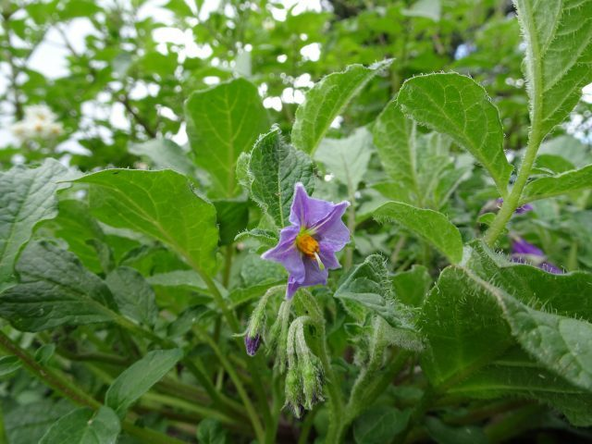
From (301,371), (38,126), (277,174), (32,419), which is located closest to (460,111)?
(277,174)

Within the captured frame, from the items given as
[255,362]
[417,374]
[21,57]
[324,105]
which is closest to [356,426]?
[255,362]

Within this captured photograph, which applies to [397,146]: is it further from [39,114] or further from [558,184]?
[39,114]

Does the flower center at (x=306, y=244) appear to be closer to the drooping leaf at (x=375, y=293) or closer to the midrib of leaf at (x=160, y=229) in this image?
the drooping leaf at (x=375, y=293)

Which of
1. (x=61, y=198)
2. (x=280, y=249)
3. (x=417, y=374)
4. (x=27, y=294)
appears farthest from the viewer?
(x=417, y=374)

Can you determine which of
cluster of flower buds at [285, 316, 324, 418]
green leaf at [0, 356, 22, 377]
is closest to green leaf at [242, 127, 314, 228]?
cluster of flower buds at [285, 316, 324, 418]

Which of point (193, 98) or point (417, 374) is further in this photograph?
point (417, 374)

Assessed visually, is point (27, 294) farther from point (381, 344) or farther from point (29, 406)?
point (381, 344)
